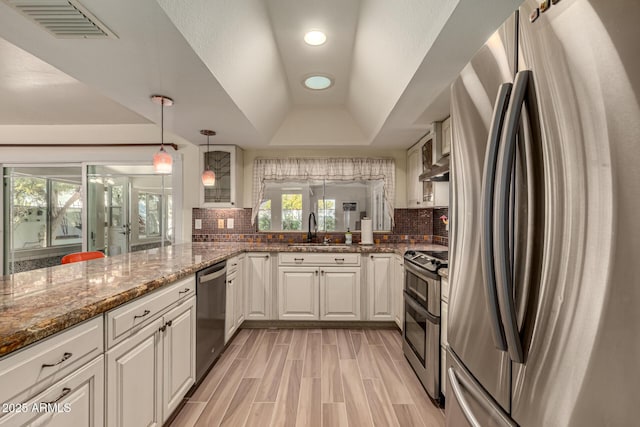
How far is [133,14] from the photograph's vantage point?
4.19 ft

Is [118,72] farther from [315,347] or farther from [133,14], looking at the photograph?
[315,347]

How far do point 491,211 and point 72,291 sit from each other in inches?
64.5

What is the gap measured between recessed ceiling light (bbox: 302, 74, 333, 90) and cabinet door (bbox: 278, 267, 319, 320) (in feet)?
6.38

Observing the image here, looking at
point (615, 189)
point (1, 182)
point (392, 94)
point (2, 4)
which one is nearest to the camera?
point (615, 189)

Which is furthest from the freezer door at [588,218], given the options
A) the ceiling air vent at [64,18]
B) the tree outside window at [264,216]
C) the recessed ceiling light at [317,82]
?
the tree outside window at [264,216]

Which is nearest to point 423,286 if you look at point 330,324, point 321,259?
point 321,259

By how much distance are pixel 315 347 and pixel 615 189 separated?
2.76m

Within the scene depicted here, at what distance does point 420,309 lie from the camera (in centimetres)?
219

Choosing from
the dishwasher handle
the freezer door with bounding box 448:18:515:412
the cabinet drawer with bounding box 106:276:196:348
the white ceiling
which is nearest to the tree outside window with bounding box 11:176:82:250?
the white ceiling

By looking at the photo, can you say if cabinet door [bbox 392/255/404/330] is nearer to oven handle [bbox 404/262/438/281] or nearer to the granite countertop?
oven handle [bbox 404/262/438/281]

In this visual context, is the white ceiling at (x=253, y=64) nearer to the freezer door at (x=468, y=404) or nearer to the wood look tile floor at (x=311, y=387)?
the freezer door at (x=468, y=404)

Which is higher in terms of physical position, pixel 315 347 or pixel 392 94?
pixel 392 94

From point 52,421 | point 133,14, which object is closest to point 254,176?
point 133,14

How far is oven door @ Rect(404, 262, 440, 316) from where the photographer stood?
6.47 feet
